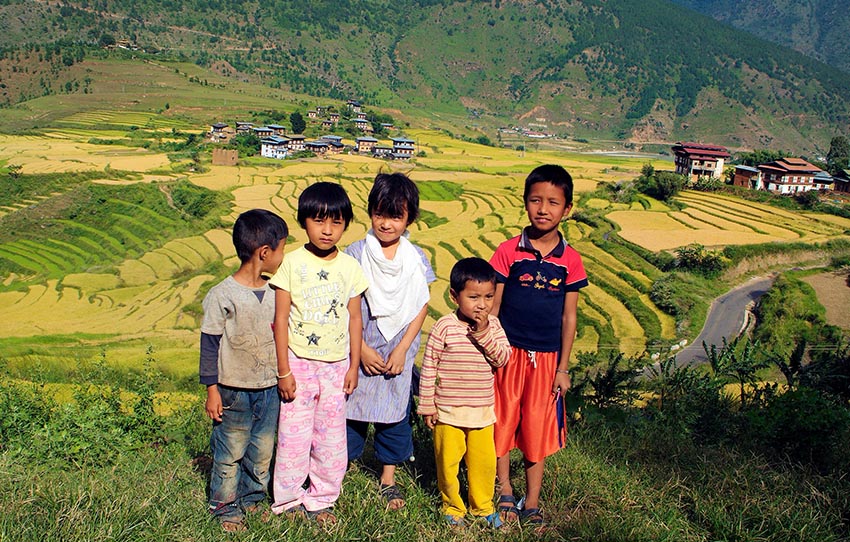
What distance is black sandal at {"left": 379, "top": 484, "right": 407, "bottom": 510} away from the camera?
9.79 feet

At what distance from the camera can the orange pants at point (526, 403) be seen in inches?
120

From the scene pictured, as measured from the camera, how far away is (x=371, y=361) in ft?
10.2

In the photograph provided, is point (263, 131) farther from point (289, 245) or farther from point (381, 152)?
point (289, 245)

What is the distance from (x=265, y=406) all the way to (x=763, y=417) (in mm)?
3255

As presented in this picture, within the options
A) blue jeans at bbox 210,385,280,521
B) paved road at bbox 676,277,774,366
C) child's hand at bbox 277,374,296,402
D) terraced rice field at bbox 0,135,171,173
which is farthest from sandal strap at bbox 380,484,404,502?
terraced rice field at bbox 0,135,171,173

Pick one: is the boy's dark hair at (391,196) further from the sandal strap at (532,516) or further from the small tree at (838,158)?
the small tree at (838,158)

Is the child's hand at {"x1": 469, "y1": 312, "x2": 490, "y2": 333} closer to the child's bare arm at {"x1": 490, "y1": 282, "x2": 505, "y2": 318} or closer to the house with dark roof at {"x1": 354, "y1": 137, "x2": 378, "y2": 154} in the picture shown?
the child's bare arm at {"x1": 490, "y1": 282, "x2": 505, "y2": 318}

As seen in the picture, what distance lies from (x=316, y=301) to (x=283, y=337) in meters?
0.24

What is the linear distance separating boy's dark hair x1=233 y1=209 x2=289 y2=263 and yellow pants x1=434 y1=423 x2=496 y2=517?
1286 millimetres

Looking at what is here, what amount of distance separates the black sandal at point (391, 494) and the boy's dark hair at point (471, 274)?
1138mm

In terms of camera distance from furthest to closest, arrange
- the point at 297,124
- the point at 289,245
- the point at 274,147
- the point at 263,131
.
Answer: the point at 297,124 → the point at 263,131 → the point at 274,147 → the point at 289,245

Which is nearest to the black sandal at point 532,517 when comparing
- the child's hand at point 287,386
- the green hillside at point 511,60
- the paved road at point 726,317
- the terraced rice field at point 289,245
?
the child's hand at point 287,386

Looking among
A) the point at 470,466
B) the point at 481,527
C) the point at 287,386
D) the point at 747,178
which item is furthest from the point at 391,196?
the point at 747,178

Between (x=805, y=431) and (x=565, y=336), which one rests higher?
(x=565, y=336)
